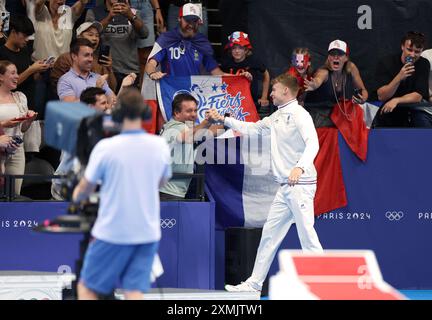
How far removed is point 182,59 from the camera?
1184cm

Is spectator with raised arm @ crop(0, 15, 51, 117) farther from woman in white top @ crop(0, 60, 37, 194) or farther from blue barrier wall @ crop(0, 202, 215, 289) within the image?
blue barrier wall @ crop(0, 202, 215, 289)

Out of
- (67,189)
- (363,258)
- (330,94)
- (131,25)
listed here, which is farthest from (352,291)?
(131,25)

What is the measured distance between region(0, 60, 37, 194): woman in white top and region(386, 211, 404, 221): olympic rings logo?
170 inches

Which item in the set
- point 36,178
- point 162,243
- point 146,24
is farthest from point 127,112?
point 146,24

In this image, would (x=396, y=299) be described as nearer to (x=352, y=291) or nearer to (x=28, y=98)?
(x=352, y=291)

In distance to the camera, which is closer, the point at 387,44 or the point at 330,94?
the point at 330,94

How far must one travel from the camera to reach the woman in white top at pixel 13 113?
1052 cm

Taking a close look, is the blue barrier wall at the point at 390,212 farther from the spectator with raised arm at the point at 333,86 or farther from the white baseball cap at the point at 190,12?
the white baseball cap at the point at 190,12

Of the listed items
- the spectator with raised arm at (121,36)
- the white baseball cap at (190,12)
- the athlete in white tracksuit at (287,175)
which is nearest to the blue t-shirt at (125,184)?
the athlete in white tracksuit at (287,175)

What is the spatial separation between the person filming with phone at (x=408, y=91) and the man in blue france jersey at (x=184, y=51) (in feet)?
6.77

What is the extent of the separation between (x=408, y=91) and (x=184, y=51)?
9.05 feet

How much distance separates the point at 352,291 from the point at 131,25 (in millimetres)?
5829

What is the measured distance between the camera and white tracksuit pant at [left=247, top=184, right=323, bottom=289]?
10.5m

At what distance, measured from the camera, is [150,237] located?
6910 millimetres
